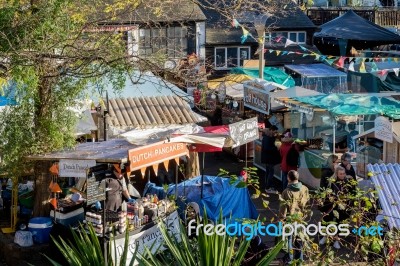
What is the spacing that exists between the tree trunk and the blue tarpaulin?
6.38ft

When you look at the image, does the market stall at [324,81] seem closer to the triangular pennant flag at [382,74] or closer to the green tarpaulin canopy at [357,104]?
the triangular pennant flag at [382,74]

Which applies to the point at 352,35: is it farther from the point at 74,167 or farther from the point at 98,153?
the point at 74,167

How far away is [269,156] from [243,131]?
3212 millimetres

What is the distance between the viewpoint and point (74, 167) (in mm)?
11117

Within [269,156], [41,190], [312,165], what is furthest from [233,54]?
[41,190]

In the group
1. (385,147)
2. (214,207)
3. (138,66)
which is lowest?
(214,207)

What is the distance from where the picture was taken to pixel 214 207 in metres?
12.6

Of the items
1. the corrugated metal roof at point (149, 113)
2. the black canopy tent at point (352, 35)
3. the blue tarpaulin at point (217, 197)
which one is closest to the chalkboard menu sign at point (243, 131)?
the blue tarpaulin at point (217, 197)

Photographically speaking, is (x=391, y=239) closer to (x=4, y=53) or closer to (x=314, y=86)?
(x=4, y=53)

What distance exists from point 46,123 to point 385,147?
596 centimetres

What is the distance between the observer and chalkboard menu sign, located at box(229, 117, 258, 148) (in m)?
12.9

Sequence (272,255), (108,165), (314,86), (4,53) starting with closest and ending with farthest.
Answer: (272,255) → (4,53) → (108,165) → (314,86)

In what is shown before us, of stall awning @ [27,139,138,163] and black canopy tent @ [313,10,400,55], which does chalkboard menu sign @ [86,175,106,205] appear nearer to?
stall awning @ [27,139,138,163]

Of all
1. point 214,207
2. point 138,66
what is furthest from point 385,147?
point 138,66
